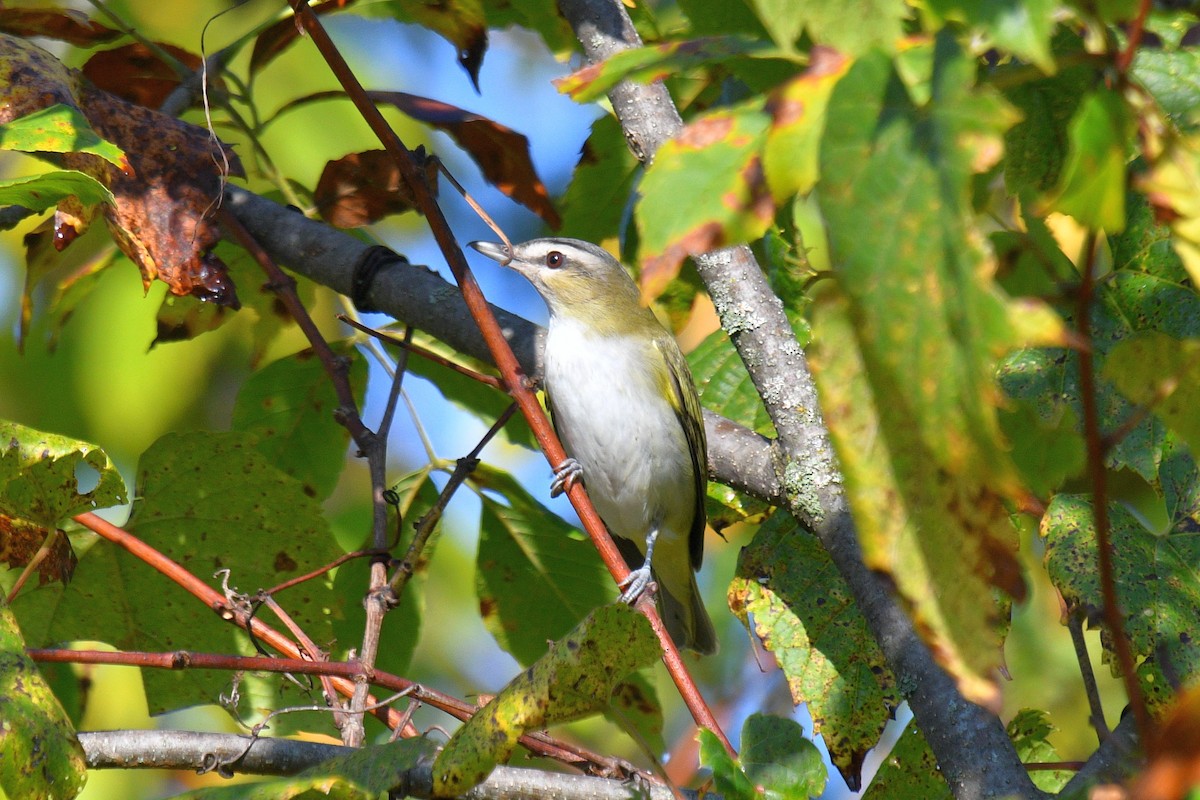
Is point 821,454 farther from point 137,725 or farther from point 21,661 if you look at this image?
point 137,725

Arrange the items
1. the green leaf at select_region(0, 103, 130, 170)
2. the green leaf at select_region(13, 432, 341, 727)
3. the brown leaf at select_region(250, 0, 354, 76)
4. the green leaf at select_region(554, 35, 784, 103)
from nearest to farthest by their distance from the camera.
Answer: the green leaf at select_region(554, 35, 784, 103)
the green leaf at select_region(0, 103, 130, 170)
the green leaf at select_region(13, 432, 341, 727)
the brown leaf at select_region(250, 0, 354, 76)

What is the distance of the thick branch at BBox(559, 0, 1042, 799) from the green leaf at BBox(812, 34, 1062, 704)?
0.94 meters

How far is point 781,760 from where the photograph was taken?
192cm

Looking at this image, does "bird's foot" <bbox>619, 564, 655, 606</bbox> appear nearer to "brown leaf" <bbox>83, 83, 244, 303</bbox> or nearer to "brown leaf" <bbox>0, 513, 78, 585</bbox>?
"brown leaf" <bbox>83, 83, 244, 303</bbox>

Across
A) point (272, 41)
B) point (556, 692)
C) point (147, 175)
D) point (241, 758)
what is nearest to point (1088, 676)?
point (556, 692)

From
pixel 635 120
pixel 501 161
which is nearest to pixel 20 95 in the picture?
pixel 501 161

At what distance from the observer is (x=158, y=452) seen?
2676 mm

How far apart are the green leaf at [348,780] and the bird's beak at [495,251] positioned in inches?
99.5

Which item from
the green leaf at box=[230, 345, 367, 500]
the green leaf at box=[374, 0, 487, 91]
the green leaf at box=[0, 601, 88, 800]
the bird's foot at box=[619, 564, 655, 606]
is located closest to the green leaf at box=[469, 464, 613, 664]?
the bird's foot at box=[619, 564, 655, 606]

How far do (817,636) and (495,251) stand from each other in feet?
7.31

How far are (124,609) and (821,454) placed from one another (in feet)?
5.62

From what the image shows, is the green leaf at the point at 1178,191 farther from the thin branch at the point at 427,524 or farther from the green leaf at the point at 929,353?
the thin branch at the point at 427,524

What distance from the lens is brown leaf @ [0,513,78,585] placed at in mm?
2367

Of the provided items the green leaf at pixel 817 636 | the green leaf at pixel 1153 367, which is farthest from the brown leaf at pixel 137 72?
the green leaf at pixel 1153 367
